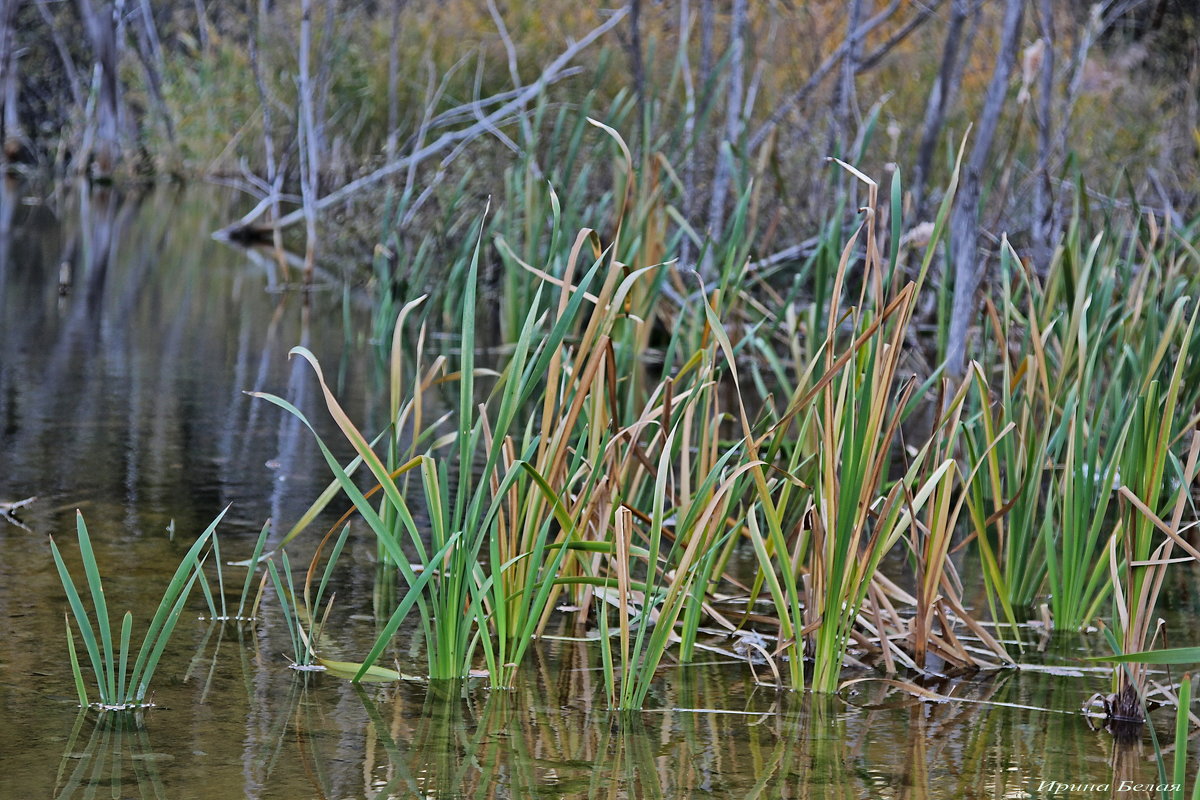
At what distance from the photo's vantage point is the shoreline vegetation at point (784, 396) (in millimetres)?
1993

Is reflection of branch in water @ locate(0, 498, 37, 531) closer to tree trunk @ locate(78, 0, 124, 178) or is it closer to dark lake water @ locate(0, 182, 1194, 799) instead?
dark lake water @ locate(0, 182, 1194, 799)

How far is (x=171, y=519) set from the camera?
9.33 feet

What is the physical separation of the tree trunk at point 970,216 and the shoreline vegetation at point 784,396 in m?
0.01

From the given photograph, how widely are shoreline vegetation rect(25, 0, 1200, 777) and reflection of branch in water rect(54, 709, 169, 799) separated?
0.07 m

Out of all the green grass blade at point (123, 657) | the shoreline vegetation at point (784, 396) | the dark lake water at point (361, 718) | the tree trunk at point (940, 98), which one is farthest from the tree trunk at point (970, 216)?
the green grass blade at point (123, 657)

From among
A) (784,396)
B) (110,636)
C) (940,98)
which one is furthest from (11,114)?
(110,636)

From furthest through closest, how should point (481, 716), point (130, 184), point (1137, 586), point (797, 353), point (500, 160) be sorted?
point (130, 184) < point (500, 160) < point (797, 353) < point (1137, 586) < point (481, 716)

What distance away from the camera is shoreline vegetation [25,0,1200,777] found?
1.99 meters

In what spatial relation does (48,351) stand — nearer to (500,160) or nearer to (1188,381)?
(500,160)

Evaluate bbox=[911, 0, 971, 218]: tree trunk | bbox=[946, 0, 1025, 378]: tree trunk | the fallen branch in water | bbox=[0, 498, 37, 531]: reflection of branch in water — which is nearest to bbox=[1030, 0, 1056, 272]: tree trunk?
bbox=[911, 0, 971, 218]: tree trunk

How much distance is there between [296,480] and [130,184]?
43.6 feet

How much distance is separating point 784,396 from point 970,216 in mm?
1520

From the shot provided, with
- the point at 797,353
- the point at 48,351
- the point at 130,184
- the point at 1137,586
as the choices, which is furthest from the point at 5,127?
the point at 1137,586

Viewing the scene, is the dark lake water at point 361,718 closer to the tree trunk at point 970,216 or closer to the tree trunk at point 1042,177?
the tree trunk at point 970,216
